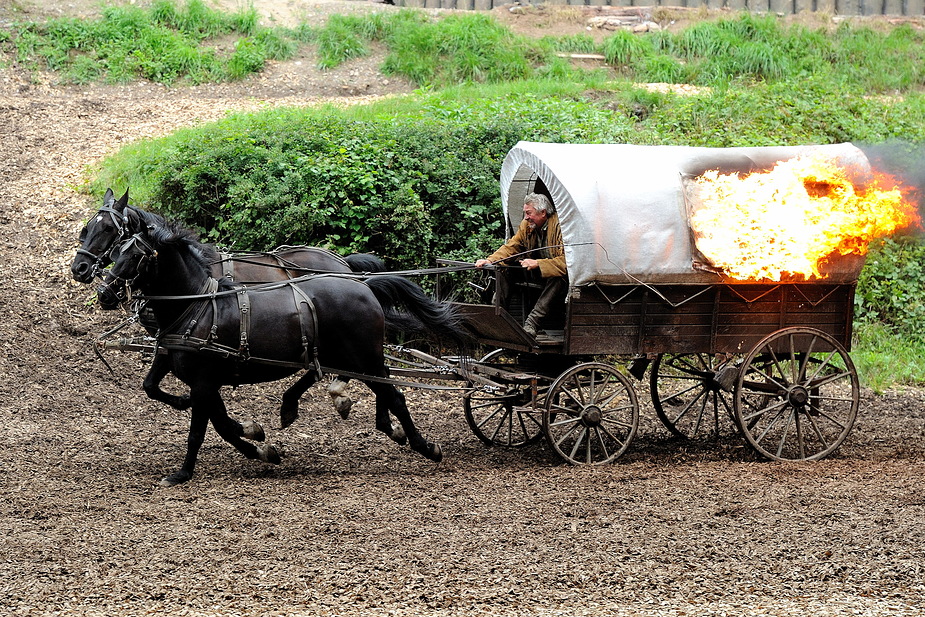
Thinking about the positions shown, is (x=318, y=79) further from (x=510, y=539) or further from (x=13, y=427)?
(x=510, y=539)

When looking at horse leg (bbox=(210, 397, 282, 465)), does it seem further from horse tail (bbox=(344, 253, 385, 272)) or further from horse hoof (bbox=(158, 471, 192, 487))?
horse tail (bbox=(344, 253, 385, 272))

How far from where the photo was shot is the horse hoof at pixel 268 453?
7086 millimetres

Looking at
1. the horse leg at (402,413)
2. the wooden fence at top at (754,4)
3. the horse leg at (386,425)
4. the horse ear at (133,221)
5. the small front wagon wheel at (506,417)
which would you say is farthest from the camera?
the wooden fence at top at (754,4)

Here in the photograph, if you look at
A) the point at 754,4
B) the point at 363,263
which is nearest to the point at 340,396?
the point at 363,263

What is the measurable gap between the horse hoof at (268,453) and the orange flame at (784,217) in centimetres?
350

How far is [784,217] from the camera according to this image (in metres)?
7.21

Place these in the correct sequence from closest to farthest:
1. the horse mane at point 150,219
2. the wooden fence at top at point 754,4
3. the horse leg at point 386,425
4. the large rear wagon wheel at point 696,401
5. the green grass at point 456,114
Answer: the horse mane at point 150,219
the horse leg at point 386,425
the large rear wagon wheel at point 696,401
the green grass at point 456,114
the wooden fence at top at point 754,4

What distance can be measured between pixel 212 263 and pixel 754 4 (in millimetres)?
16641

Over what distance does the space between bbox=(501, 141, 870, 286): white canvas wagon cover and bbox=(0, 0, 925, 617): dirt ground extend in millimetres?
1532

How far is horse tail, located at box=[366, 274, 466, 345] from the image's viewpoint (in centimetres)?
747

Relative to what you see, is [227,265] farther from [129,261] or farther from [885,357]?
[885,357]

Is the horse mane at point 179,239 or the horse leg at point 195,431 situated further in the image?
the horse leg at point 195,431

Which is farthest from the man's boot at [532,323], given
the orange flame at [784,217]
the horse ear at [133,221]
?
the horse ear at [133,221]

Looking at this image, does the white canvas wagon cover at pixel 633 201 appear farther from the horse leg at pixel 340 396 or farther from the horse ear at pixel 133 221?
the horse ear at pixel 133 221
